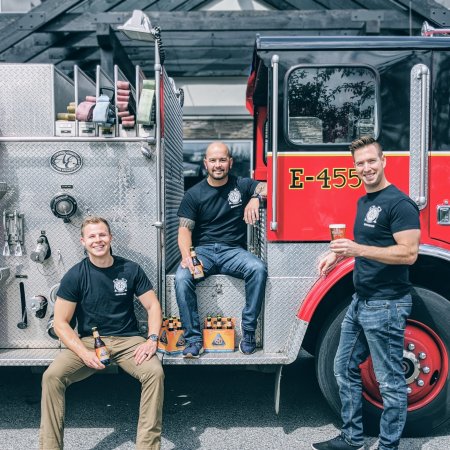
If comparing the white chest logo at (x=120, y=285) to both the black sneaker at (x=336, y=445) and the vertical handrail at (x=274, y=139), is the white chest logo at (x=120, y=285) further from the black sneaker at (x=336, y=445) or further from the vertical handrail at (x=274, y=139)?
the black sneaker at (x=336, y=445)

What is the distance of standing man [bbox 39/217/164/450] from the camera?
3420 mm

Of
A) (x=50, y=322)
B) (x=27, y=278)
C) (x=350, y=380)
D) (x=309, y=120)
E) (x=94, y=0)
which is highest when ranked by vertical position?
(x=94, y=0)

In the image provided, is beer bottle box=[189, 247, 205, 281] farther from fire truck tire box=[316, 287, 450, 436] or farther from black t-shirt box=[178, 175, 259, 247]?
fire truck tire box=[316, 287, 450, 436]

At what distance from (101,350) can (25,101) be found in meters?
1.80

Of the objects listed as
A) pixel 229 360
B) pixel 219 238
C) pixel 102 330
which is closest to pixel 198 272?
pixel 219 238

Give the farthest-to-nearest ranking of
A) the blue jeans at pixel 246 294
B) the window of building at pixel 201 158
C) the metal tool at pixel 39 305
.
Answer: the window of building at pixel 201 158, the metal tool at pixel 39 305, the blue jeans at pixel 246 294

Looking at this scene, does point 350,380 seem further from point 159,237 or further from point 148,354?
point 159,237

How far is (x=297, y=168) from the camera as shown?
3.78 metres

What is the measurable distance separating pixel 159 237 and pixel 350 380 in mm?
1593

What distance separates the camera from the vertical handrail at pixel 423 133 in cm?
370

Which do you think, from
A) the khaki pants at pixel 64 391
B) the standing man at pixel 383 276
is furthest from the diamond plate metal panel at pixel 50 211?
the standing man at pixel 383 276

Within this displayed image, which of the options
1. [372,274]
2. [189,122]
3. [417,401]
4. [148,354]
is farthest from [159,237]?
[189,122]

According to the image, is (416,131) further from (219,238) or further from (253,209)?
(219,238)

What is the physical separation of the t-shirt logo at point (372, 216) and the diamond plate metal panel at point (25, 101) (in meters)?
2.21
